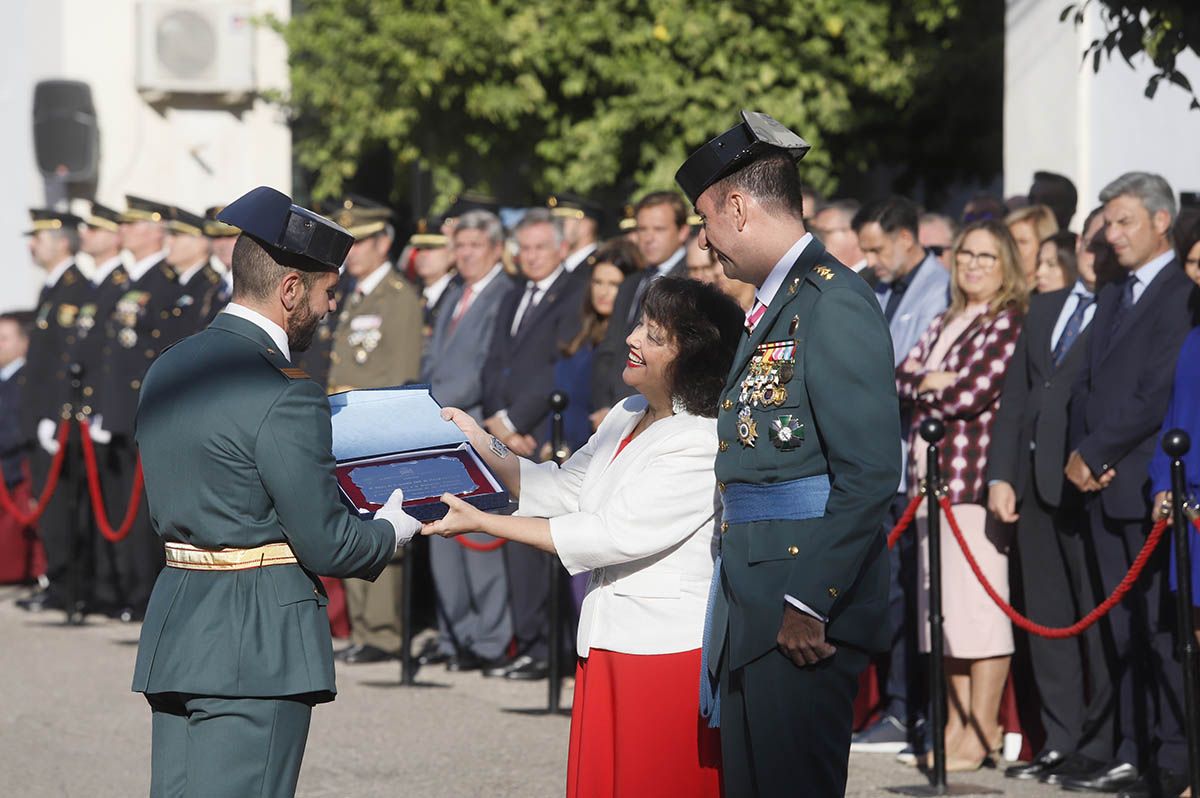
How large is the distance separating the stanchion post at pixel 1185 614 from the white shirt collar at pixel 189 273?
24.7ft

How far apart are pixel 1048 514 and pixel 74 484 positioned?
22.8ft

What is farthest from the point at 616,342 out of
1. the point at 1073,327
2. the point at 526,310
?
the point at 1073,327

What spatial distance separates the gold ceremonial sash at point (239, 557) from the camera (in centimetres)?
448

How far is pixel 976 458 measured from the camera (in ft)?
25.6

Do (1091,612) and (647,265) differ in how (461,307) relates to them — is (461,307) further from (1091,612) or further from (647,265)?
(1091,612)

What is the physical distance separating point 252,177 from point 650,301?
47.7 ft

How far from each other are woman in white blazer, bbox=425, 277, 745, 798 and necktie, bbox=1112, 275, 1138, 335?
2.84 m

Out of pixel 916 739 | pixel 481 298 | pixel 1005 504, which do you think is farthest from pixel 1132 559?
pixel 481 298

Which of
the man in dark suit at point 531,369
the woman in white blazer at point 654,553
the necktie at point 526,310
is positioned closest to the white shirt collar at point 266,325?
the woman in white blazer at point 654,553

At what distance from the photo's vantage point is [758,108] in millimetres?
15086

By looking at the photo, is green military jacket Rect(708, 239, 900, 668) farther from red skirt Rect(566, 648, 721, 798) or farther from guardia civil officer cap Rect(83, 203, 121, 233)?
guardia civil officer cap Rect(83, 203, 121, 233)

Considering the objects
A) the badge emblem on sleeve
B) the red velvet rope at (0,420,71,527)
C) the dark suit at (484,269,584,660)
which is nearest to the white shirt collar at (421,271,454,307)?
Result: the dark suit at (484,269,584,660)

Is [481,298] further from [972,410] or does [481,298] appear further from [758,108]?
[758,108]

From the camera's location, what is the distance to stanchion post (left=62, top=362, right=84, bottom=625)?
12.3m
